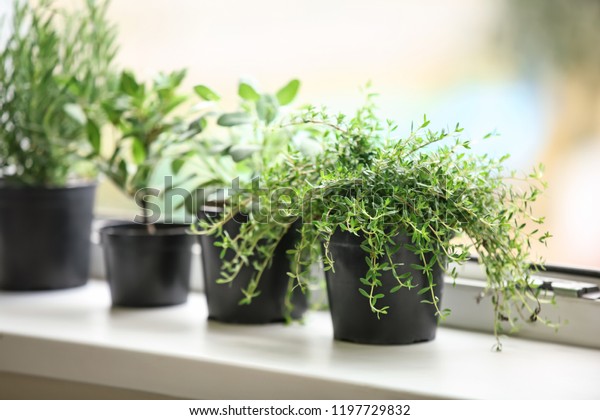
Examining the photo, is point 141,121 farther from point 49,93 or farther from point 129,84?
point 49,93

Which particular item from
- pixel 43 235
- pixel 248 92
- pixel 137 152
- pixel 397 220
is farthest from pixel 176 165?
pixel 397 220

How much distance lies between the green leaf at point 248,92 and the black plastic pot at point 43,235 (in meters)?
0.39

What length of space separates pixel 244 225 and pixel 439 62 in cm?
53

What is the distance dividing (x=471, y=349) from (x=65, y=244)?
676mm

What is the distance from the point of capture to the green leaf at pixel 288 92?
3.36 ft

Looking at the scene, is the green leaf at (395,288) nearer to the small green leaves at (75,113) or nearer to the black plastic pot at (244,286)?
the black plastic pot at (244,286)

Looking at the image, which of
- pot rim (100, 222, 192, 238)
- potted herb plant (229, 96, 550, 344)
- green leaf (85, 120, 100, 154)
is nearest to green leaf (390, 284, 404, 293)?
potted herb plant (229, 96, 550, 344)

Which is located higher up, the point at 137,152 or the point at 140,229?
the point at 137,152

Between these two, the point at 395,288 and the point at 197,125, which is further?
the point at 197,125

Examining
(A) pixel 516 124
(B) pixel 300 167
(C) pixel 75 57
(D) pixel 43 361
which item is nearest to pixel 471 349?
(B) pixel 300 167

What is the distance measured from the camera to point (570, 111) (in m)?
1.12

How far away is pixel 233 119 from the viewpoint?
1.01 meters

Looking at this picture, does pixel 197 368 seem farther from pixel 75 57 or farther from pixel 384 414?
pixel 75 57

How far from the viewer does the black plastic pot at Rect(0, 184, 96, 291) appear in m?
1.23
